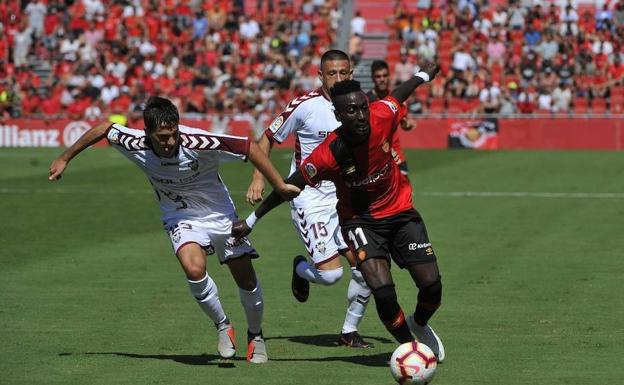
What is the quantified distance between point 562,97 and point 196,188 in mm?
30796

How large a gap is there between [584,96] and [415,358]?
105 ft

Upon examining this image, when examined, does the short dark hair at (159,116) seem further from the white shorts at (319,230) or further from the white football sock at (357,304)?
the white football sock at (357,304)

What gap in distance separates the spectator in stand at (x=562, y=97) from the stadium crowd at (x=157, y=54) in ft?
27.2

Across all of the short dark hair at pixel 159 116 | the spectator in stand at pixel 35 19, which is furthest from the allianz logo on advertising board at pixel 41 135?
the short dark hair at pixel 159 116

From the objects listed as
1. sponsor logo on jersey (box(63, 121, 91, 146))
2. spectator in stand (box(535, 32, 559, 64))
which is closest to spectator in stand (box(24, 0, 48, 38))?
sponsor logo on jersey (box(63, 121, 91, 146))

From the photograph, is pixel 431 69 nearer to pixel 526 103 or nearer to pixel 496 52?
pixel 526 103

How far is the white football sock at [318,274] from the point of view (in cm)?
1064

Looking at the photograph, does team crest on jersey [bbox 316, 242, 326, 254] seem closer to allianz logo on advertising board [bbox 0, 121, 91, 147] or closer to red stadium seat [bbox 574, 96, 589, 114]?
red stadium seat [bbox 574, 96, 589, 114]

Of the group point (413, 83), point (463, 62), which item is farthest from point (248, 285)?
point (463, 62)

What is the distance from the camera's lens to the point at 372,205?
30.1 ft

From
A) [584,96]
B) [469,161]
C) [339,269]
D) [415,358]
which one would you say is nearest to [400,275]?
[339,269]

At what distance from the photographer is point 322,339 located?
10672 mm

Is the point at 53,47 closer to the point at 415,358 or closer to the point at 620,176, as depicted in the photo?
the point at 620,176

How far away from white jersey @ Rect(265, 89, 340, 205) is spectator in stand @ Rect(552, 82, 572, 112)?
94.7ft
